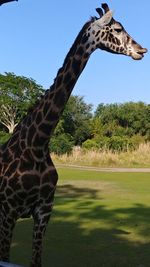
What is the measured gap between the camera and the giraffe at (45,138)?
6012 millimetres

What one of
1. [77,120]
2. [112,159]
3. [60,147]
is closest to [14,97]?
[77,120]

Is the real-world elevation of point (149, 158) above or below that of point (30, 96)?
below

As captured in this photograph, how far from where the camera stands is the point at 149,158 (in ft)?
111

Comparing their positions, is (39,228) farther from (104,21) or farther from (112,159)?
(112,159)

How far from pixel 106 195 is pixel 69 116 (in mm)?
48452

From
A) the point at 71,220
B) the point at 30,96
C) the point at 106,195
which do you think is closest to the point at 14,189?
the point at 71,220

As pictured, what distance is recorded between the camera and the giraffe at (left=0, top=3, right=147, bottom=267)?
19.7 feet

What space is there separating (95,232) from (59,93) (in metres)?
4.69

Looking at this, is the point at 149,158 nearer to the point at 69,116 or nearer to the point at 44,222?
the point at 44,222

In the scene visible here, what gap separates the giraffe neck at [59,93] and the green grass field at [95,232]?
7.68 ft

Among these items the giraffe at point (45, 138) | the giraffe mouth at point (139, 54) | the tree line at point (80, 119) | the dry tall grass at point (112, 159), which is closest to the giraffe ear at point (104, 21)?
the giraffe at point (45, 138)

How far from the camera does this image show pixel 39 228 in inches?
244

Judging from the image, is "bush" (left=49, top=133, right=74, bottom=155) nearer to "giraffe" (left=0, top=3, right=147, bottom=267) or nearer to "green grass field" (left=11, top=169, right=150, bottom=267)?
"green grass field" (left=11, top=169, right=150, bottom=267)

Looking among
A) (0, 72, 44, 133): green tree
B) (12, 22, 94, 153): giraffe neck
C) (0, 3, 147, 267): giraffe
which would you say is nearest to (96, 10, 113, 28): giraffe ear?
(0, 3, 147, 267): giraffe
